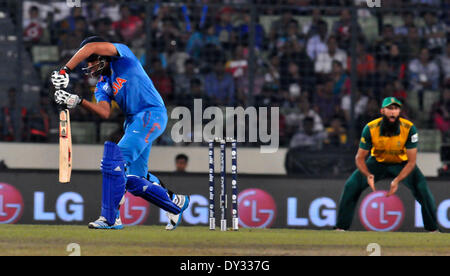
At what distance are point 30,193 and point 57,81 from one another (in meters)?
5.37

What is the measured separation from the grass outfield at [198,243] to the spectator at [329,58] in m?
5.26

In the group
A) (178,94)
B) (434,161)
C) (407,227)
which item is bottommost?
(407,227)

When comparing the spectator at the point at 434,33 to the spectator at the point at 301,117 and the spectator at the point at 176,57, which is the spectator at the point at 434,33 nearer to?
the spectator at the point at 301,117

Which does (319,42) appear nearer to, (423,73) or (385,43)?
(385,43)

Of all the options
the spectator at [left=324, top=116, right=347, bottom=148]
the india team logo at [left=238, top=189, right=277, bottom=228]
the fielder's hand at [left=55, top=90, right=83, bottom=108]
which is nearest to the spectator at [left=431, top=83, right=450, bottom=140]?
the spectator at [left=324, top=116, right=347, bottom=148]

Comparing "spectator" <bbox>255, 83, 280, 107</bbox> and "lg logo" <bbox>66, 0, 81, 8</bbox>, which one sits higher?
"lg logo" <bbox>66, 0, 81, 8</bbox>

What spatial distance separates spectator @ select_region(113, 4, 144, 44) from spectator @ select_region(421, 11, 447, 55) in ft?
14.7

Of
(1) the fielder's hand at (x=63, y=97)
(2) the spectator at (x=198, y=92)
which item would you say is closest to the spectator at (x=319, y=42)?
(2) the spectator at (x=198, y=92)

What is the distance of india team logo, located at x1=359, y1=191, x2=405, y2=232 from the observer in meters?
13.0

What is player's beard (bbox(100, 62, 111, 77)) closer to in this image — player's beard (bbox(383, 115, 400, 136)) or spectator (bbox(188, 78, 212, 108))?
player's beard (bbox(383, 115, 400, 136))

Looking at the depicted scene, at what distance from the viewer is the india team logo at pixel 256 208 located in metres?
12.9

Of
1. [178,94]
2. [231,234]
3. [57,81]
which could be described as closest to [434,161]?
[178,94]

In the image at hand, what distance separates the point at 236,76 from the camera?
45.7 feet

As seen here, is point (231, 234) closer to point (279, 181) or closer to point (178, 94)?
point (279, 181)
